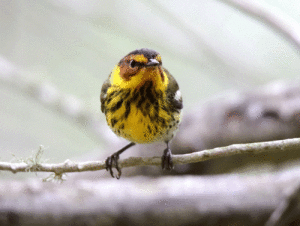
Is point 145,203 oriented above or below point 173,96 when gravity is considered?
below

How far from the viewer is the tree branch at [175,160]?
40.0 inches

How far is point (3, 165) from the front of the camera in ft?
3.83

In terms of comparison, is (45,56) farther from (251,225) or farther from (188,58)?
(251,225)

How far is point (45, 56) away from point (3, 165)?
230cm

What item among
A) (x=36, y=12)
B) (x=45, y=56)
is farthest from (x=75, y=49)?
(x=36, y=12)

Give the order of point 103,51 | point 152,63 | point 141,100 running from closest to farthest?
point 152,63 < point 141,100 < point 103,51

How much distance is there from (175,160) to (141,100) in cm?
27

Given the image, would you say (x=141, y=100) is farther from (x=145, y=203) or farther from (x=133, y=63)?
(x=145, y=203)

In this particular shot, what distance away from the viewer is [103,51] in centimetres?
318

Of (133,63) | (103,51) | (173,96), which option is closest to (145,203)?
(173,96)

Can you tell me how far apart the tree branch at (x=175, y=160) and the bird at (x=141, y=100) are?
14cm

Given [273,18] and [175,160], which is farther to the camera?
[273,18]

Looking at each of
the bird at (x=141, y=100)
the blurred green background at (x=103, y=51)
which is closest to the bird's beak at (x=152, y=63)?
the bird at (x=141, y=100)

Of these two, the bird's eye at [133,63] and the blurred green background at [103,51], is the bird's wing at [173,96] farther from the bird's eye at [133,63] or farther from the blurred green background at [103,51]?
the blurred green background at [103,51]
